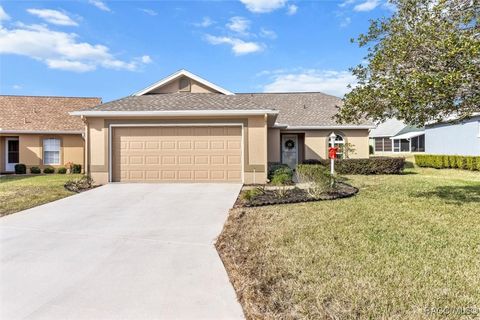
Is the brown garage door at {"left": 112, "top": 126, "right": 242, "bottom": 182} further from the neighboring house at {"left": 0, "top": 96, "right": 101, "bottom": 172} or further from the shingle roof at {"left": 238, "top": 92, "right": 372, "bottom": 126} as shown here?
the neighboring house at {"left": 0, "top": 96, "right": 101, "bottom": 172}

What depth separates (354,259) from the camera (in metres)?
4.68

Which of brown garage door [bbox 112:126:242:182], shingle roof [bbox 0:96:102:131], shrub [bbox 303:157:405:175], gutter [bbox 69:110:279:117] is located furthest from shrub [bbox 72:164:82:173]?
shrub [bbox 303:157:405:175]

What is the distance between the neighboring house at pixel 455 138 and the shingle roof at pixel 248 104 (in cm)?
791

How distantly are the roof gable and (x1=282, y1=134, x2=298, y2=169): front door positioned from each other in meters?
6.22

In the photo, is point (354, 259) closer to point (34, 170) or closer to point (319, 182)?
point (319, 182)

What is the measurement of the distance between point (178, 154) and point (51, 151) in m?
11.8

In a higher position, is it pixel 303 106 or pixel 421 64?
pixel 303 106

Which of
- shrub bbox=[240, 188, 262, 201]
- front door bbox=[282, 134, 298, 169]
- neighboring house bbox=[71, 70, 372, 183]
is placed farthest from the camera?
front door bbox=[282, 134, 298, 169]

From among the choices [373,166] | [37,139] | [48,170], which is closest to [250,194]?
[373,166]

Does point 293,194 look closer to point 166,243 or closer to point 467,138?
point 166,243

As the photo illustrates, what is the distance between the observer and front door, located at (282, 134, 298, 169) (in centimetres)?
2133

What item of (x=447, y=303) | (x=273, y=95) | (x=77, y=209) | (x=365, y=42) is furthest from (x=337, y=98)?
(x=447, y=303)

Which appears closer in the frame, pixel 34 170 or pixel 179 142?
pixel 179 142

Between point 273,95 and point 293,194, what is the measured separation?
646 inches
